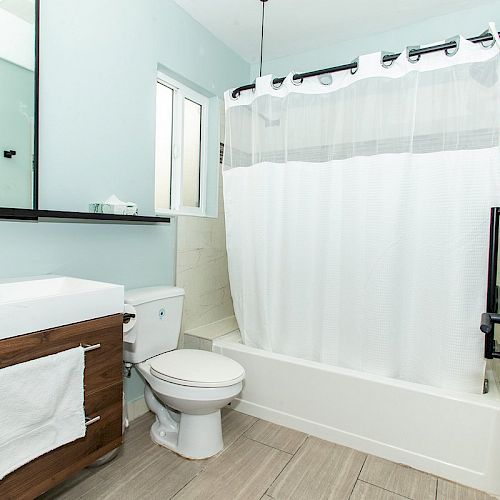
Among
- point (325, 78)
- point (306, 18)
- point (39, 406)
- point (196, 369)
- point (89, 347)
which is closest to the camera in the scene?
point (39, 406)

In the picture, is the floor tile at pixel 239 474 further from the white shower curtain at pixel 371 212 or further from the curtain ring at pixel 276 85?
the curtain ring at pixel 276 85

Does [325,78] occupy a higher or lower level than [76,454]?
higher

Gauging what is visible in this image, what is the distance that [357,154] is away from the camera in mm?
1863

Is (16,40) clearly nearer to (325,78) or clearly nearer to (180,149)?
(180,149)

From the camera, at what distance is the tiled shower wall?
7.82 ft

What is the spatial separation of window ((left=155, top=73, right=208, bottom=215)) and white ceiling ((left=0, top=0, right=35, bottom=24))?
0.85 m

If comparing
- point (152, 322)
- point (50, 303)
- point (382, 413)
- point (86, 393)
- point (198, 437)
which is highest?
point (50, 303)

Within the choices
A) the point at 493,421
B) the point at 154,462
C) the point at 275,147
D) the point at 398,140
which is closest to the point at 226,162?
the point at 275,147

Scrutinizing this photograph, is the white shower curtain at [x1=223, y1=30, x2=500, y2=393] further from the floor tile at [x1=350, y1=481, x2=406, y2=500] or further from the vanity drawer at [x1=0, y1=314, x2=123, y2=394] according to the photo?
the vanity drawer at [x1=0, y1=314, x2=123, y2=394]

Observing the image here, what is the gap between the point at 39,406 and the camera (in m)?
1.16

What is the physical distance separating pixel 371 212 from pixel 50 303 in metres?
1.47

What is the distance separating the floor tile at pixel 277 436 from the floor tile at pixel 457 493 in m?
0.65

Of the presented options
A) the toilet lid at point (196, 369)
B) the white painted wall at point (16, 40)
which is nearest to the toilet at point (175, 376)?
the toilet lid at point (196, 369)

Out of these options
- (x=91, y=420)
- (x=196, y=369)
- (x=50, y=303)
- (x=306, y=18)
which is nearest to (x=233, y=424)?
(x=196, y=369)
